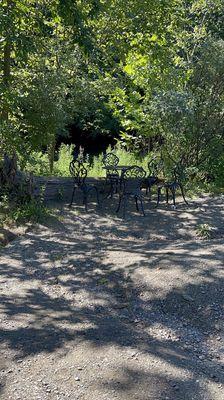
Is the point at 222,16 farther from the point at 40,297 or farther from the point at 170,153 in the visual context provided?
the point at 40,297

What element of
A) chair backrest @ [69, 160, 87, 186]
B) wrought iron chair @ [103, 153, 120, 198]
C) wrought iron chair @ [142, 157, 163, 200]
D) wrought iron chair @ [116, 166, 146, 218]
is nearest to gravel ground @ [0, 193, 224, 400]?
wrought iron chair @ [116, 166, 146, 218]

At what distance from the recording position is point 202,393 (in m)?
2.87

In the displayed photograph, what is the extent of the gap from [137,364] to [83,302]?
4.37 ft

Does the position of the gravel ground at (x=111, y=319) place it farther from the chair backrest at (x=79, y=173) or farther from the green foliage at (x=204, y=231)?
the chair backrest at (x=79, y=173)

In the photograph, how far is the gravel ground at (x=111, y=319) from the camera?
2.95 m

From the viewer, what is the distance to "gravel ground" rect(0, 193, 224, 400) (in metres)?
2.95

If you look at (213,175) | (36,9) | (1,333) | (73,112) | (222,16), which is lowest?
(1,333)

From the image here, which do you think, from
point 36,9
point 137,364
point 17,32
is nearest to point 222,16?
point 36,9

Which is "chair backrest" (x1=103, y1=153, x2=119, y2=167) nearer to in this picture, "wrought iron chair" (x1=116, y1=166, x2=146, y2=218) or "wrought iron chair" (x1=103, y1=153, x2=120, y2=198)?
"wrought iron chair" (x1=103, y1=153, x2=120, y2=198)

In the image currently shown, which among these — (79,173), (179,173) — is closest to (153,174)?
(179,173)

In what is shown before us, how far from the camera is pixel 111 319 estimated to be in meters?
3.97

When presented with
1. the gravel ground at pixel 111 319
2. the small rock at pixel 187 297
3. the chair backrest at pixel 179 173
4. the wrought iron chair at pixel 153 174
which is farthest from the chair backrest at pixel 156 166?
the small rock at pixel 187 297

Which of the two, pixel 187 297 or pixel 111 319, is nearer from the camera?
pixel 111 319

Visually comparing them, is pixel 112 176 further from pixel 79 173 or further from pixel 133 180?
pixel 79 173
